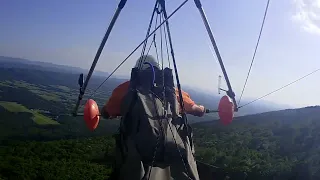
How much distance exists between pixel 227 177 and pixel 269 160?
9.46 meters

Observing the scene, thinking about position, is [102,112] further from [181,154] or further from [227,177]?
[227,177]

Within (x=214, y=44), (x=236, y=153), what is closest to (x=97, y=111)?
(x=214, y=44)

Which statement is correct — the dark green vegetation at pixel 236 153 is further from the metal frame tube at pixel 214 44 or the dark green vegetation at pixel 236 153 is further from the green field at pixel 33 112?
the green field at pixel 33 112

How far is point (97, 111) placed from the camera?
6.41 metres

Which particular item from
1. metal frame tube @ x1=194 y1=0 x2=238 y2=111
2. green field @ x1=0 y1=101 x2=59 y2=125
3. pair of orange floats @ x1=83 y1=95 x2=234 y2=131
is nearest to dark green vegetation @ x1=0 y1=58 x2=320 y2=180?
pair of orange floats @ x1=83 y1=95 x2=234 y2=131

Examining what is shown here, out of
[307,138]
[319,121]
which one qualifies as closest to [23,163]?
[307,138]

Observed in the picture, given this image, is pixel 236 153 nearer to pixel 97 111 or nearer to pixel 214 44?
pixel 214 44

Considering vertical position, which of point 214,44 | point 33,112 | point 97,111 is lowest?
point 33,112

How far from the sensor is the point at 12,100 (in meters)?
146

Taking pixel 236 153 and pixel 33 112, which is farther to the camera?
pixel 33 112

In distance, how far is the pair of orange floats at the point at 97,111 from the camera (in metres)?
6.32

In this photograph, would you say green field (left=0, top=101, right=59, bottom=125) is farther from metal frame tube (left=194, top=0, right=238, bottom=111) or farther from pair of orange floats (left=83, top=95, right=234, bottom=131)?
metal frame tube (left=194, top=0, right=238, bottom=111)

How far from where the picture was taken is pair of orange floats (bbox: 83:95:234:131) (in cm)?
632

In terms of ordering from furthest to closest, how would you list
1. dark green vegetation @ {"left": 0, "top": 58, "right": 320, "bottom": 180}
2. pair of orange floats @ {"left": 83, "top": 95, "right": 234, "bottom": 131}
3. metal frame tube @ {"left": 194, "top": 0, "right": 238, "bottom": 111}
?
dark green vegetation @ {"left": 0, "top": 58, "right": 320, "bottom": 180} < pair of orange floats @ {"left": 83, "top": 95, "right": 234, "bottom": 131} < metal frame tube @ {"left": 194, "top": 0, "right": 238, "bottom": 111}
